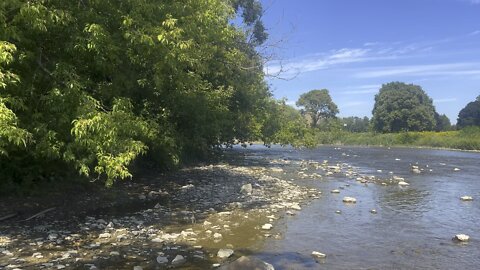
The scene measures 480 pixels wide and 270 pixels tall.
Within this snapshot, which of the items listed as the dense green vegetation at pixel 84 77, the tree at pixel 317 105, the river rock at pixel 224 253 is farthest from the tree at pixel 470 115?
the river rock at pixel 224 253

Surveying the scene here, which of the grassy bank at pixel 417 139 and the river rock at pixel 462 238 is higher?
the grassy bank at pixel 417 139

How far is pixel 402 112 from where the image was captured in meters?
98.1

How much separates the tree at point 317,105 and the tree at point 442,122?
101 feet

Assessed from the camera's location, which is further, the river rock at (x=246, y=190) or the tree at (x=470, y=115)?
the tree at (x=470, y=115)

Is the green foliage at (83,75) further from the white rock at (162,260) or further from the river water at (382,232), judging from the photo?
the river water at (382,232)

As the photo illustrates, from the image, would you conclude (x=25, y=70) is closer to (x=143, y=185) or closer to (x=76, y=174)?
(x=76, y=174)

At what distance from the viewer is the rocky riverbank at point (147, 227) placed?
27.2 feet

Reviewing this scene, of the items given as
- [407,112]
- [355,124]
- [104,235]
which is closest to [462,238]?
[104,235]

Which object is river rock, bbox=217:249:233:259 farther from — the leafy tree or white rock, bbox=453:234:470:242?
the leafy tree

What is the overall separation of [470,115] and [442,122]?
55.0 feet

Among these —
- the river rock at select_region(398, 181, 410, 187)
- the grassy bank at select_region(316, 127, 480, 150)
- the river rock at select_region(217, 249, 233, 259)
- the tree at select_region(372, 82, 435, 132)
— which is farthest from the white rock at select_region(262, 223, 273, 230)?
the tree at select_region(372, 82, 435, 132)

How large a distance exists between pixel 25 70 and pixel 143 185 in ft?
31.1

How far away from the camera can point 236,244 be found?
9.71 metres

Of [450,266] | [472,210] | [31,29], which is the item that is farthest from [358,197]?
[31,29]
